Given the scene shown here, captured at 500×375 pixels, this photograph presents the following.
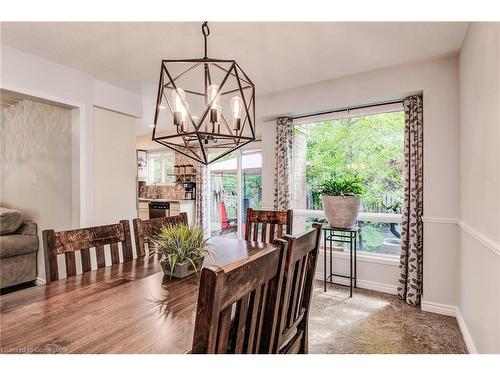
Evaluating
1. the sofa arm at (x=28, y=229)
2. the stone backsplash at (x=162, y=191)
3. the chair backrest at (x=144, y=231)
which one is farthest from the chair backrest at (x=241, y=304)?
the stone backsplash at (x=162, y=191)

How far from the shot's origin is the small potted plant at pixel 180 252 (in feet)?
4.84

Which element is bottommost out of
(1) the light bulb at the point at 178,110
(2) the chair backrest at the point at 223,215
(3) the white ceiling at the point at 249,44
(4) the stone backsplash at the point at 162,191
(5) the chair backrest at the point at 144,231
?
(2) the chair backrest at the point at 223,215

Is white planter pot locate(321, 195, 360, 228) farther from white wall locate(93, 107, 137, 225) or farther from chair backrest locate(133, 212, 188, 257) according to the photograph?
white wall locate(93, 107, 137, 225)

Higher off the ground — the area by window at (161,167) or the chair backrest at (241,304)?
the area by window at (161,167)

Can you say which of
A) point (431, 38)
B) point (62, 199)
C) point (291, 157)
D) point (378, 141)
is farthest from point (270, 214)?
point (62, 199)

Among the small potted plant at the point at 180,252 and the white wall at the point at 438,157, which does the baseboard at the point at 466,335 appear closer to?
the white wall at the point at 438,157

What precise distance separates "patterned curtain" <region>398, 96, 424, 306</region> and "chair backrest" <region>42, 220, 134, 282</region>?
2584mm

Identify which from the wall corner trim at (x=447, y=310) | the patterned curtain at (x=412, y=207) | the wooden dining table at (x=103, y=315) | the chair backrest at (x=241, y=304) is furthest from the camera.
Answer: the patterned curtain at (x=412, y=207)

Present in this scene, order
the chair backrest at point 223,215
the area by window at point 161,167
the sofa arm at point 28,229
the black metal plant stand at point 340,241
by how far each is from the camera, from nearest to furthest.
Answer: the black metal plant stand at point 340,241, the sofa arm at point 28,229, the chair backrest at point 223,215, the area by window at point 161,167

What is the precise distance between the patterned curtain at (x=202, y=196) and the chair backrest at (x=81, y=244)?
12.2 ft

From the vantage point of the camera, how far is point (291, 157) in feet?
11.9

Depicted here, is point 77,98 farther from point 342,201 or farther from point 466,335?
point 466,335

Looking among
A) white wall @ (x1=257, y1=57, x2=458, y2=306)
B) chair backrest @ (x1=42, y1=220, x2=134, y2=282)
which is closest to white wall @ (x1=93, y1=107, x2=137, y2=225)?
chair backrest @ (x1=42, y1=220, x2=134, y2=282)
